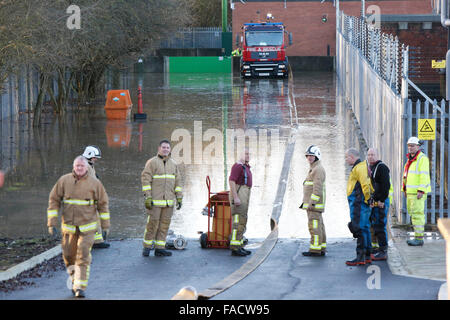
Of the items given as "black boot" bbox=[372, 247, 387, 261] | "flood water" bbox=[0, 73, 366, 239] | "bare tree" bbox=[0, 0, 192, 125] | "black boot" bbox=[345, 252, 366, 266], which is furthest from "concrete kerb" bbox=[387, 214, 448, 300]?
"bare tree" bbox=[0, 0, 192, 125]

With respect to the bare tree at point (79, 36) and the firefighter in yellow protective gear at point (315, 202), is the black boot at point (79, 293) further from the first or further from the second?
the bare tree at point (79, 36)

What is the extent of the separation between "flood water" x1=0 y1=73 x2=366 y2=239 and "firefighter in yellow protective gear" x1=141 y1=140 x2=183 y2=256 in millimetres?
1825

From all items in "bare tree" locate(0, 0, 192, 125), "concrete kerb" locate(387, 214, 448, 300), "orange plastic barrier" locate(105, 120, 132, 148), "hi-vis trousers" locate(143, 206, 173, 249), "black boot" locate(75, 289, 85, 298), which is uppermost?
"bare tree" locate(0, 0, 192, 125)

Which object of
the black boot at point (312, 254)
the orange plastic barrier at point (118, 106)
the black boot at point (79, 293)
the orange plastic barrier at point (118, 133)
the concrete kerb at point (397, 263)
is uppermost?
the orange plastic barrier at point (118, 106)

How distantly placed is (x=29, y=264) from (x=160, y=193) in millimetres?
2122

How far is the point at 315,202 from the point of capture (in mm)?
12852

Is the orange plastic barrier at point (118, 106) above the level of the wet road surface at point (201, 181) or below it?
above

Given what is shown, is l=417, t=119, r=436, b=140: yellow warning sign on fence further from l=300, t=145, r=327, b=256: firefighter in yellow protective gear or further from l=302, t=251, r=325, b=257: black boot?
l=302, t=251, r=325, b=257: black boot

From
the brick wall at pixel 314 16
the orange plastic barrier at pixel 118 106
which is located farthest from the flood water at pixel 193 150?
the brick wall at pixel 314 16

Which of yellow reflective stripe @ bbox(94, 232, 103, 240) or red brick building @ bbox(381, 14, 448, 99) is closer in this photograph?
yellow reflective stripe @ bbox(94, 232, 103, 240)

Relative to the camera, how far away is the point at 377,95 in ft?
65.0

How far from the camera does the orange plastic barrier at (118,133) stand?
83.3 feet

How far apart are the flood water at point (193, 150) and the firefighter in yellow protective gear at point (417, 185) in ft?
6.48

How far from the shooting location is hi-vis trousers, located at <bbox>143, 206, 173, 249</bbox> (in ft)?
42.9
